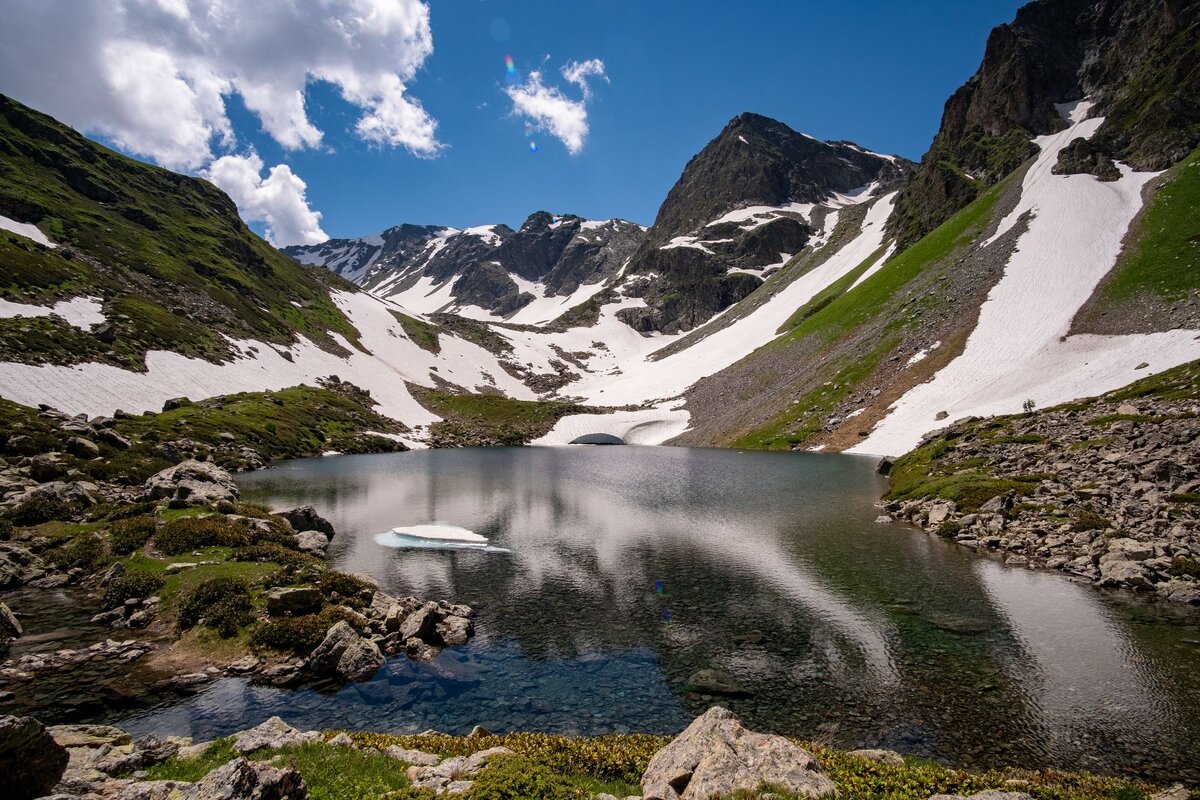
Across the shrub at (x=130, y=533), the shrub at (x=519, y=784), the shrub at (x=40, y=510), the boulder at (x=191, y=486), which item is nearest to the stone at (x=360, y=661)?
the shrub at (x=519, y=784)

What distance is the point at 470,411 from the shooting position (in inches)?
5753

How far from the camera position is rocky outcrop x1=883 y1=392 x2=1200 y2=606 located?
2592 centimetres

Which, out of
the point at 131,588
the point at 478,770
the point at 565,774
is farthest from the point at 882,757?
the point at 131,588

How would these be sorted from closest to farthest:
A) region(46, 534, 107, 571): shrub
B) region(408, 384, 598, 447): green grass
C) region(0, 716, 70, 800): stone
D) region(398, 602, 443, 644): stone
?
region(0, 716, 70, 800): stone
region(398, 602, 443, 644): stone
region(46, 534, 107, 571): shrub
region(408, 384, 598, 447): green grass

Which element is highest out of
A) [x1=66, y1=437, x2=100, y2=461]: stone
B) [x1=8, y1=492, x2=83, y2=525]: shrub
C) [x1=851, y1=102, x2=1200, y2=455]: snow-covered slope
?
[x1=851, y1=102, x2=1200, y2=455]: snow-covered slope

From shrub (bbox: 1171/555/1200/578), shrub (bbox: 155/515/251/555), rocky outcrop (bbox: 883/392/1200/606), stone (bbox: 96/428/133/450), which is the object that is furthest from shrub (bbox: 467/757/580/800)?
stone (bbox: 96/428/133/450)

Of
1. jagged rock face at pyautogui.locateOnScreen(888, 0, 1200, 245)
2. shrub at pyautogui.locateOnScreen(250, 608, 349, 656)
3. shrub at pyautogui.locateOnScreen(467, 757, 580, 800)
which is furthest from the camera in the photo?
jagged rock face at pyautogui.locateOnScreen(888, 0, 1200, 245)

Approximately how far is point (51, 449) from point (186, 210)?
173 m

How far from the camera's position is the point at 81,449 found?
1804 inches

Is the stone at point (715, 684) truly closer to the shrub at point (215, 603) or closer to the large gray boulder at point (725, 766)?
the large gray boulder at point (725, 766)

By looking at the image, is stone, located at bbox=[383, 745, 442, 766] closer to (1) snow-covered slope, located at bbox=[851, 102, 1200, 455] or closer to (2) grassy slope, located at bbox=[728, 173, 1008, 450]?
(1) snow-covered slope, located at bbox=[851, 102, 1200, 455]

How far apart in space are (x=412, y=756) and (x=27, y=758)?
6.95m

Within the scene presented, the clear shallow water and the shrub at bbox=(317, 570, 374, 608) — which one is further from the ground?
the shrub at bbox=(317, 570, 374, 608)

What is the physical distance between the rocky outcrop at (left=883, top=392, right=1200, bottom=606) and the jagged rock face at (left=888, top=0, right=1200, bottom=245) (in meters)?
113
